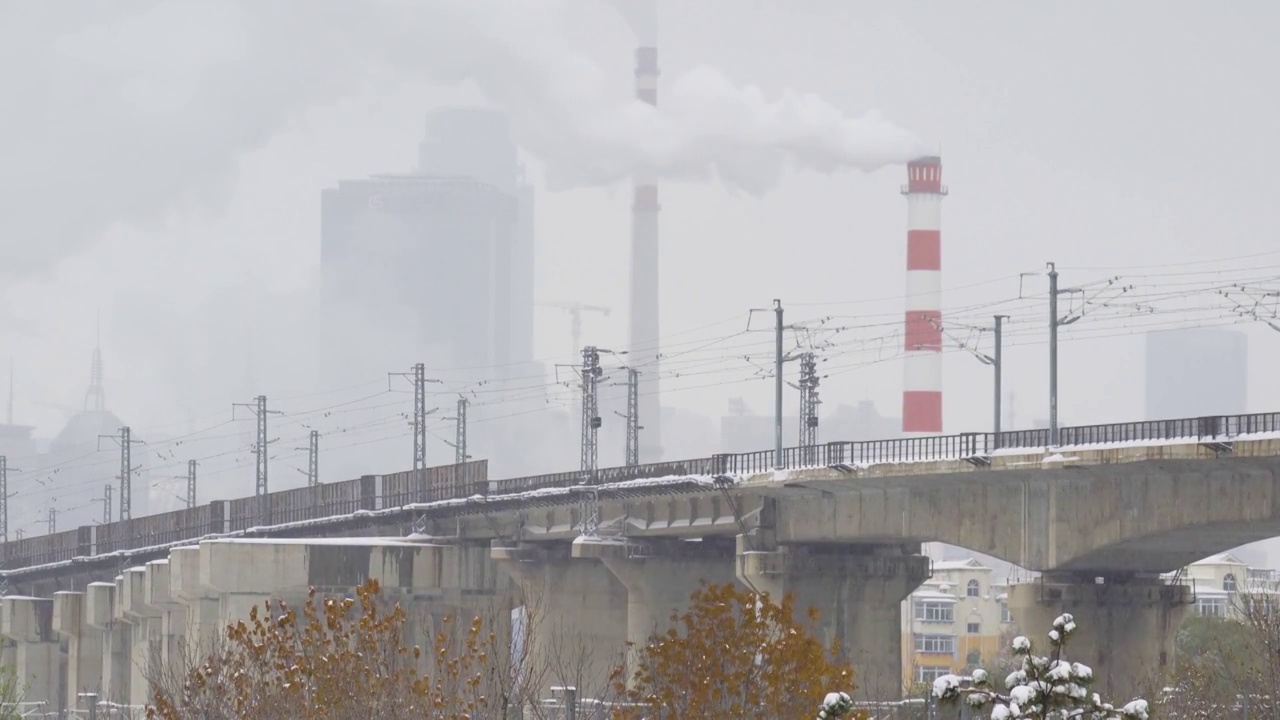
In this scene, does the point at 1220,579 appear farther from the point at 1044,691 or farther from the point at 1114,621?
the point at 1044,691

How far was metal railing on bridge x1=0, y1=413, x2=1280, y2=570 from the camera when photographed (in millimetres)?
58938

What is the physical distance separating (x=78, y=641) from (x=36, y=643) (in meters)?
9.81

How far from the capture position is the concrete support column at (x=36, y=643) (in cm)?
12300

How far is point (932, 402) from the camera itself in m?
178

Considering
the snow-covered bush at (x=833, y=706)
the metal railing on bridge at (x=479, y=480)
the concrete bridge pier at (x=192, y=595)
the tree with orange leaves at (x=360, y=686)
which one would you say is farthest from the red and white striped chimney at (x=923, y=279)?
the snow-covered bush at (x=833, y=706)

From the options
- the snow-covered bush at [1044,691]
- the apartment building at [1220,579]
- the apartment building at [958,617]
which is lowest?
the apartment building at [958,617]

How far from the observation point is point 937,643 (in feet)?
609

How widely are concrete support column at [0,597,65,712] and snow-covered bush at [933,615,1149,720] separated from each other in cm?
10951

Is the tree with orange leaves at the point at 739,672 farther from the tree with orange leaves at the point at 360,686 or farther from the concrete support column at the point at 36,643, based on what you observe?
the concrete support column at the point at 36,643

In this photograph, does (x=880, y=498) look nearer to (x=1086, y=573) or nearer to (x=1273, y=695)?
(x=1086, y=573)

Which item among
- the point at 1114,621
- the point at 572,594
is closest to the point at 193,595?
the point at 572,594

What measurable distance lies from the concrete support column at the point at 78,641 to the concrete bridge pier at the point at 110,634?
355 centimetres

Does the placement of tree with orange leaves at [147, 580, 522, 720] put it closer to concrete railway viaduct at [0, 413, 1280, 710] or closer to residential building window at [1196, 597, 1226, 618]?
concrete railway viaduct at [0, 413, 1280, 710]

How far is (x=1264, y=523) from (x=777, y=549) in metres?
21.9
